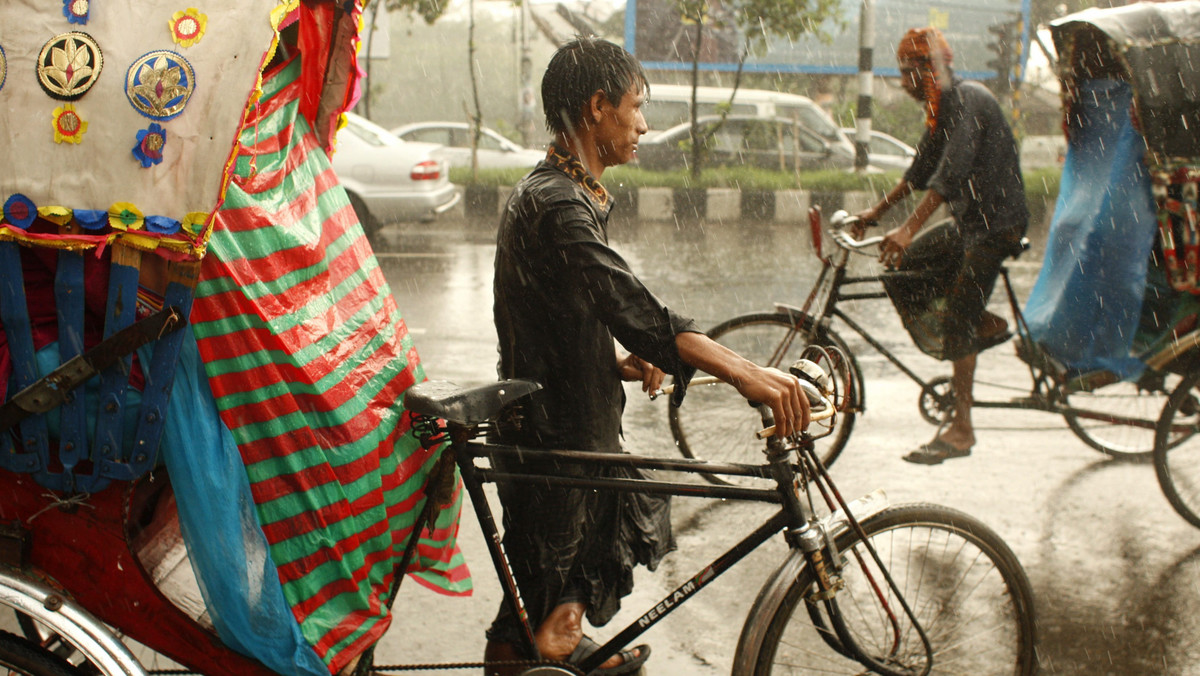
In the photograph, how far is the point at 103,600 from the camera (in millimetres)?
1738

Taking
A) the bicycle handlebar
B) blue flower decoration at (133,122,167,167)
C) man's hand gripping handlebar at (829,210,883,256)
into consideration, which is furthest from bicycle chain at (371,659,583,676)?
man's hand gripping handlebar at (829,210,883,256)

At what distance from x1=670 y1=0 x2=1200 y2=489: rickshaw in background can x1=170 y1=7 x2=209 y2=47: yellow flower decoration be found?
194 cm

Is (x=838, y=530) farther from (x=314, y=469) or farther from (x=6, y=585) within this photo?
(x=6, y=585)

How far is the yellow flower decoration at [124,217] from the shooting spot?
155 cm

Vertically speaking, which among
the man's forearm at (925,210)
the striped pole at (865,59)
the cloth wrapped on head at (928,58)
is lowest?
the man's forearm at (925,210)

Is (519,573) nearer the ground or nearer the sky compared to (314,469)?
nearer the ground

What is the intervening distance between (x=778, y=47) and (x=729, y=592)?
19055mm

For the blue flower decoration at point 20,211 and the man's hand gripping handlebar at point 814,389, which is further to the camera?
the man's hand gripping handlebar at point 814,389

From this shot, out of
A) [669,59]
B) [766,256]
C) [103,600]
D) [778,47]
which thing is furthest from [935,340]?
[778,47]

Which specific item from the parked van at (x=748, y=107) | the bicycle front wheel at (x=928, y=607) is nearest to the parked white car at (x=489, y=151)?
the parked van at (x=748, y=107)

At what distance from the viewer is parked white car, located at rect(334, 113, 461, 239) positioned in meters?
9.54

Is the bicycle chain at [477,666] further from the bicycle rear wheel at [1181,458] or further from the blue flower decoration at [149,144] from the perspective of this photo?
the bicycle rear wheel at [1181,458]

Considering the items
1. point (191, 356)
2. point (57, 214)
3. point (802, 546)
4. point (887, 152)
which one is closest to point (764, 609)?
point (802, 546)

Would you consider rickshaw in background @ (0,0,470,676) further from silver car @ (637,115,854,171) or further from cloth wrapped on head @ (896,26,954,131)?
silver car @ (637,115,854,171)
